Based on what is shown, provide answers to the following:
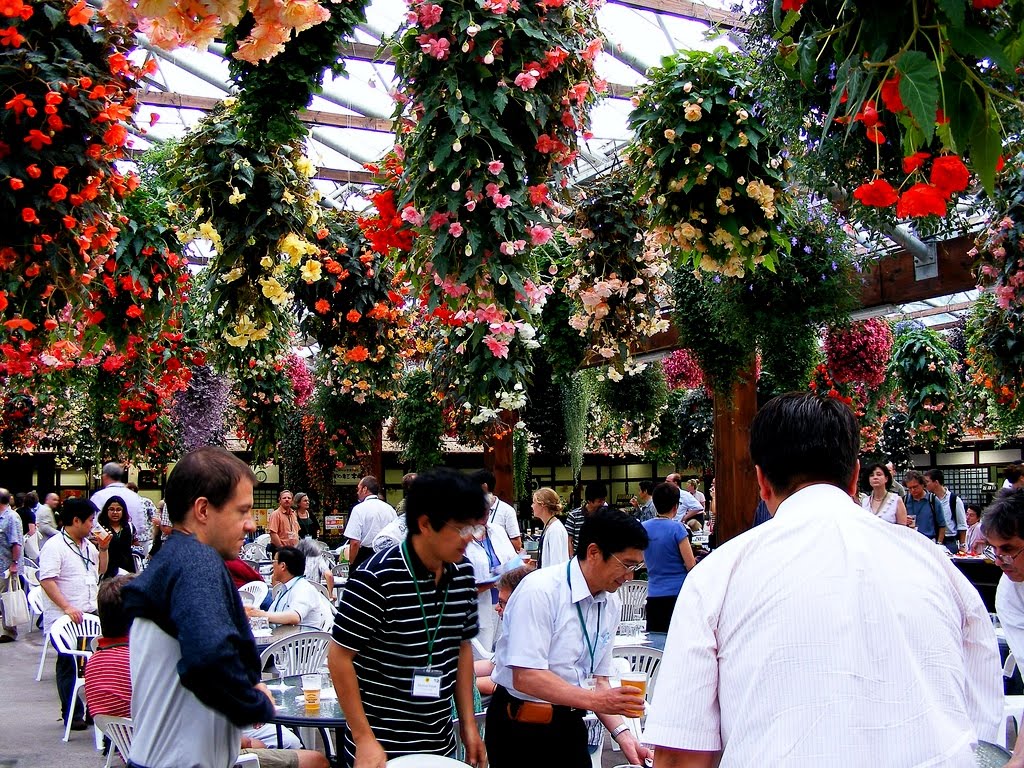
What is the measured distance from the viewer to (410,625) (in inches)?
101

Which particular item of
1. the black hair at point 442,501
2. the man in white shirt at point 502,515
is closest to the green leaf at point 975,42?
the black hair at point 442,501

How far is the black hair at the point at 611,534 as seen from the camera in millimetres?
2922

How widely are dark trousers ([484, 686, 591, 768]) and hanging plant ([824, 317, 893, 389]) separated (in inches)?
239

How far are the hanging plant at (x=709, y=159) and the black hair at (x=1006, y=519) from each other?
150cm

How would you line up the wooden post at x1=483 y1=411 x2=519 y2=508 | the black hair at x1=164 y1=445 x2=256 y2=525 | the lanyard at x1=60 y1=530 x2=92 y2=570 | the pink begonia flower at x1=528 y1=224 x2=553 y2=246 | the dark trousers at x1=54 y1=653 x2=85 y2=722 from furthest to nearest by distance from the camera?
the wooden post at x1=483 y1=411 x2=519 y2=508
the lanyard at x1=60 y1=530 x2=92 y2=570
the dark trousers at x1=54 y1=653 x2=85 y2=722
the pink begonia flower at x1=528 y1=224 x2=553 y2=246
the black hair at x1=164 y1=445 x2=256 y2=525

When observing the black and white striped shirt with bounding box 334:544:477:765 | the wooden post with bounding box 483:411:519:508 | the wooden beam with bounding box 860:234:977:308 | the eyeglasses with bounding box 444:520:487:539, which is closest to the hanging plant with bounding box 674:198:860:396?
the wooden beam with bounding box 860:234:977:308

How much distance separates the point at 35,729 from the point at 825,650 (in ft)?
21.3

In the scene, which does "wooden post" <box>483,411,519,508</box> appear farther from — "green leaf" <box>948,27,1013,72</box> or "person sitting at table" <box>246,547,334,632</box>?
"green leaf" <box>948,27,1013,72</box>

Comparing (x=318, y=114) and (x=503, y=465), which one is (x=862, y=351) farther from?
(x=318, y=114)

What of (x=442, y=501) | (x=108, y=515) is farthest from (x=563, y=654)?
(x=108, y=515)

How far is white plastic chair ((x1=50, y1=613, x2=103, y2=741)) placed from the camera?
602cm

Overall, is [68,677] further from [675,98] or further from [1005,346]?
[1005,346]

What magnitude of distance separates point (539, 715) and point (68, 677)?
4716mm

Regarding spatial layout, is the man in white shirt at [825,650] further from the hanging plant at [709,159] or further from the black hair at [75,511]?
the black hair at [75,511]
